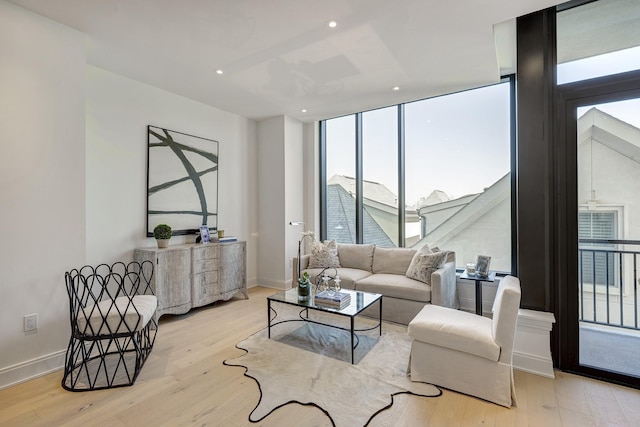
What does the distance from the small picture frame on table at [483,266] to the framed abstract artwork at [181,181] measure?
11.7 ft

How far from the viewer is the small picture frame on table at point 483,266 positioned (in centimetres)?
328

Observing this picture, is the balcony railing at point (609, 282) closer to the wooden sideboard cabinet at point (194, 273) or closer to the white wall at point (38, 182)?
the wooden sideboard cabinet at point (194, 273)

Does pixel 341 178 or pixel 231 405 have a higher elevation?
pixel 341 178

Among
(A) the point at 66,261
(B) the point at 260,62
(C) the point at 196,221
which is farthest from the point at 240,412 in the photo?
(B) the point at 260,62

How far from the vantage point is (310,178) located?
213 inches

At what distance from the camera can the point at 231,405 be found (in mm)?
1999

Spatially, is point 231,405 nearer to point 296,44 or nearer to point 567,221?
point 567,221

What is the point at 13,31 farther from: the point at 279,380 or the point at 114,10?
the point at 279,380

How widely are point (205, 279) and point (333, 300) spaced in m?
1.91

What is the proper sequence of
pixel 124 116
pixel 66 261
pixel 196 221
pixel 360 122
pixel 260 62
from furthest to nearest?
pixel 360 122, pixel 196 221, pixel 124 116, pixel 260 62, pixel 66 261

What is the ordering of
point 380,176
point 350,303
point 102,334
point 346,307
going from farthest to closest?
point 380,176 < point 350,303 < point 346,307 < point 102,334

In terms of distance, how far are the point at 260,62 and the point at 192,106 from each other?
1598 mm

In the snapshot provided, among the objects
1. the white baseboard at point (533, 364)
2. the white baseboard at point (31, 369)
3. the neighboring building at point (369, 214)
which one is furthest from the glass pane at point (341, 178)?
the white baseboard at point (31, 369)

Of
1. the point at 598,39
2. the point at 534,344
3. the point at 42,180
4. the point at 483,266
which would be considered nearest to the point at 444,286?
the point at 483,266
